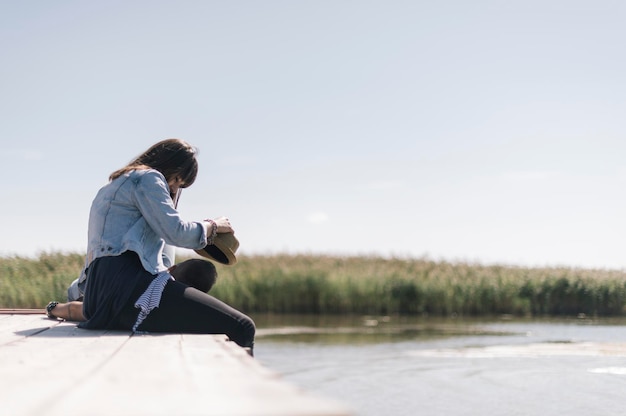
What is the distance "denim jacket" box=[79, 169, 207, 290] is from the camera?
330 centimetres

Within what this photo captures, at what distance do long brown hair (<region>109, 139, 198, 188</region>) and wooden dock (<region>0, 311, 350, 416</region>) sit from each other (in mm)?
707

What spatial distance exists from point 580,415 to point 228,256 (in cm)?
292

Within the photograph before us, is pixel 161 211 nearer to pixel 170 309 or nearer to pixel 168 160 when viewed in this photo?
pixel 168 160

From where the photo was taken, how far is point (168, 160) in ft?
11.3

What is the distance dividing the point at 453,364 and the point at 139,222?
16.9ft

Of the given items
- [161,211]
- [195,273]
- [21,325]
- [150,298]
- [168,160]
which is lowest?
[21,325]

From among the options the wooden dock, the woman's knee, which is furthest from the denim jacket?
the wooden dock

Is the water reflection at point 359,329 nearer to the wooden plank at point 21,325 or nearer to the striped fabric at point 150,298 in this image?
the wooden plank at point 21,325

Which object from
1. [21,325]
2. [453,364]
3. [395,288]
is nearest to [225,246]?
[21,325]

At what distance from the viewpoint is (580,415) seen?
5.32 m

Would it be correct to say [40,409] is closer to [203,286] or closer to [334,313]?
[203,286]

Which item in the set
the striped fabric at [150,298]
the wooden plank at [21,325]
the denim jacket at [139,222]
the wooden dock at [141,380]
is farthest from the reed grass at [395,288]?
the wooden dock at [141,380]

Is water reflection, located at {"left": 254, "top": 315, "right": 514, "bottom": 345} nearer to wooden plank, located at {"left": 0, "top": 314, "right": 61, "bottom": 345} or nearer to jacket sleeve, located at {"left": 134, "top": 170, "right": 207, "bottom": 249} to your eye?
wooden plank, located at {"left": 0, "top": 314, "right": 61, "bottom": 345}

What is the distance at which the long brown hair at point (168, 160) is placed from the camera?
3438 millimetres
